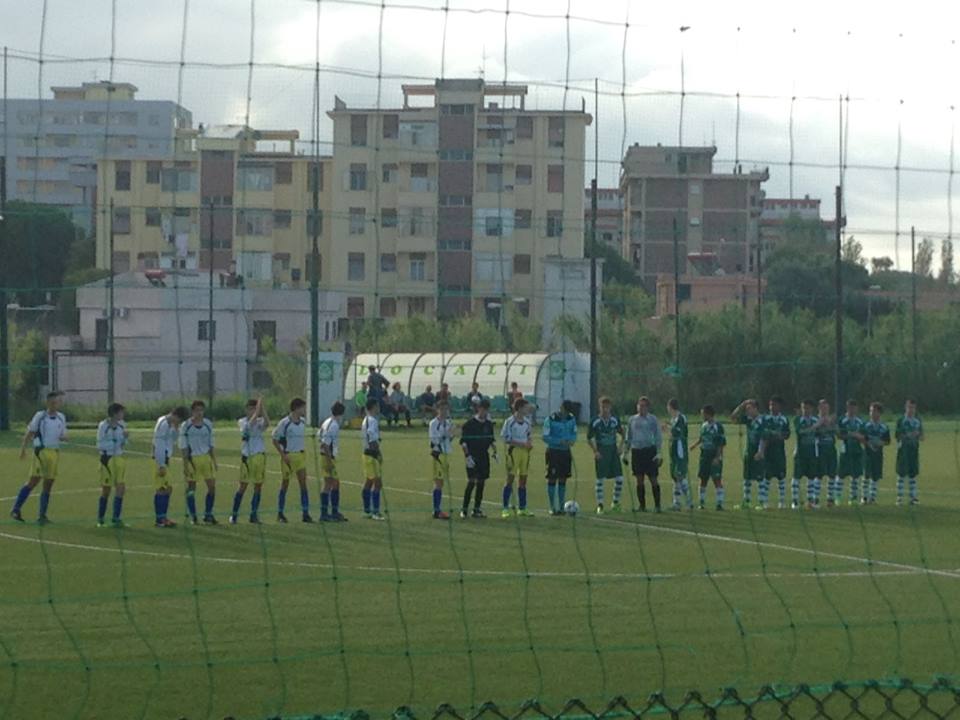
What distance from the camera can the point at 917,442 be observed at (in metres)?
23.4

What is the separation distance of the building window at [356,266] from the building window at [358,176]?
0.79 m

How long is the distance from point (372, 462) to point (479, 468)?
1414 millimetres

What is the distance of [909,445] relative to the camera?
2364 cm

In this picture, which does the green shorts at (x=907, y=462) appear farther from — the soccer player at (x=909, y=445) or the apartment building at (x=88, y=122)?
the apartment building at (x=88, y=122)

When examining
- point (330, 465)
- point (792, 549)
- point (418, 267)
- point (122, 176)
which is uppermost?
point (122, 176)

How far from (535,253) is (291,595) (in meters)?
3.49

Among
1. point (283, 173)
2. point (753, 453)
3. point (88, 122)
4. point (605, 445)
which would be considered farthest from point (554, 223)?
point (753, 453)

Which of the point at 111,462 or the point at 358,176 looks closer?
the point at 358,176

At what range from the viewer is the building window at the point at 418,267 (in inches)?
535

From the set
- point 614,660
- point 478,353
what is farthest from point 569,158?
point 478,353

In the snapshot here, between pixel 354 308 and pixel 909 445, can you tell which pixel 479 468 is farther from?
pixel 909 445

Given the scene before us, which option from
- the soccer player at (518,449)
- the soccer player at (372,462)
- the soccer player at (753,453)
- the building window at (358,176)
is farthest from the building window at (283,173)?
the soccer player at (753,453)

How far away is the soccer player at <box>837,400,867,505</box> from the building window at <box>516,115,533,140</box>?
1182cm

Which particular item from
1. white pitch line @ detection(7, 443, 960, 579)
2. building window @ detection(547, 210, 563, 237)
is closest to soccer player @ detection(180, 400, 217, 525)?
white pitch line @ detection(7, 443, 960, 579)
